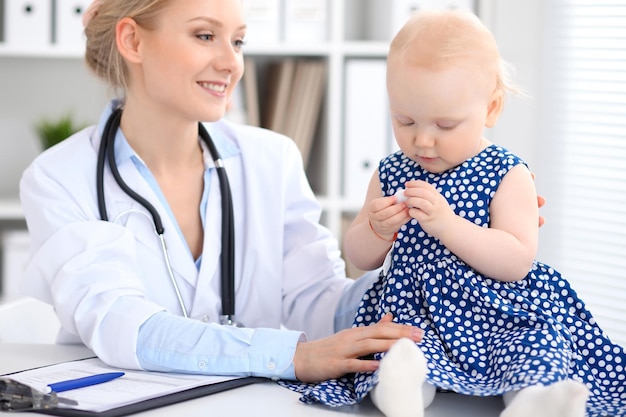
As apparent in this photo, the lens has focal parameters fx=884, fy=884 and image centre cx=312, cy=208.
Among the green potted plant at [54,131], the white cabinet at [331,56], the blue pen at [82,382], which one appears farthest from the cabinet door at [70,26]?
the blue pen at [82,382]

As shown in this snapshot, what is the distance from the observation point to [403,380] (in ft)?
3.62

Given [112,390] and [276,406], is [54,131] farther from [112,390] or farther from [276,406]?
[276,406]

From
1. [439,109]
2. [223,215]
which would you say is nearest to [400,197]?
[439,109]

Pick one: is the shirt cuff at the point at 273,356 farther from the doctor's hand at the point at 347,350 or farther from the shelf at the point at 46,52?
the shelf at the point at 46,52

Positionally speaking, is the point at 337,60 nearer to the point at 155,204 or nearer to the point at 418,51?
the point at 155,204

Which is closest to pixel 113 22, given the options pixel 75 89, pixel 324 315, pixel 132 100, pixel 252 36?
pixel 132 100

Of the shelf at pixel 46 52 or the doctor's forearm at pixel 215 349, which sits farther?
the shelf at pixel 46 52

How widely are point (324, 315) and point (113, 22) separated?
73cm

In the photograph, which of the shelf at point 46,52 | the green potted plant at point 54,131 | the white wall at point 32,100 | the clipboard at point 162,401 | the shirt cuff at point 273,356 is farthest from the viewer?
the white wall at point 32,100

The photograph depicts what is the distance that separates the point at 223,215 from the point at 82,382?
0.54 metres

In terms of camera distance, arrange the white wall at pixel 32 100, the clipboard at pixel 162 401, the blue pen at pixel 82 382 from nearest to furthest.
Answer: the clipboard at pixel 162 401
the blue pen at pixel 82 382
the white wall at pixel 32 100

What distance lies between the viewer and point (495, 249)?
123 cm

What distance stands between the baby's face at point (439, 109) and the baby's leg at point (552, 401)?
1.28 feet

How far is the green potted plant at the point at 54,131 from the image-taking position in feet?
9.60
